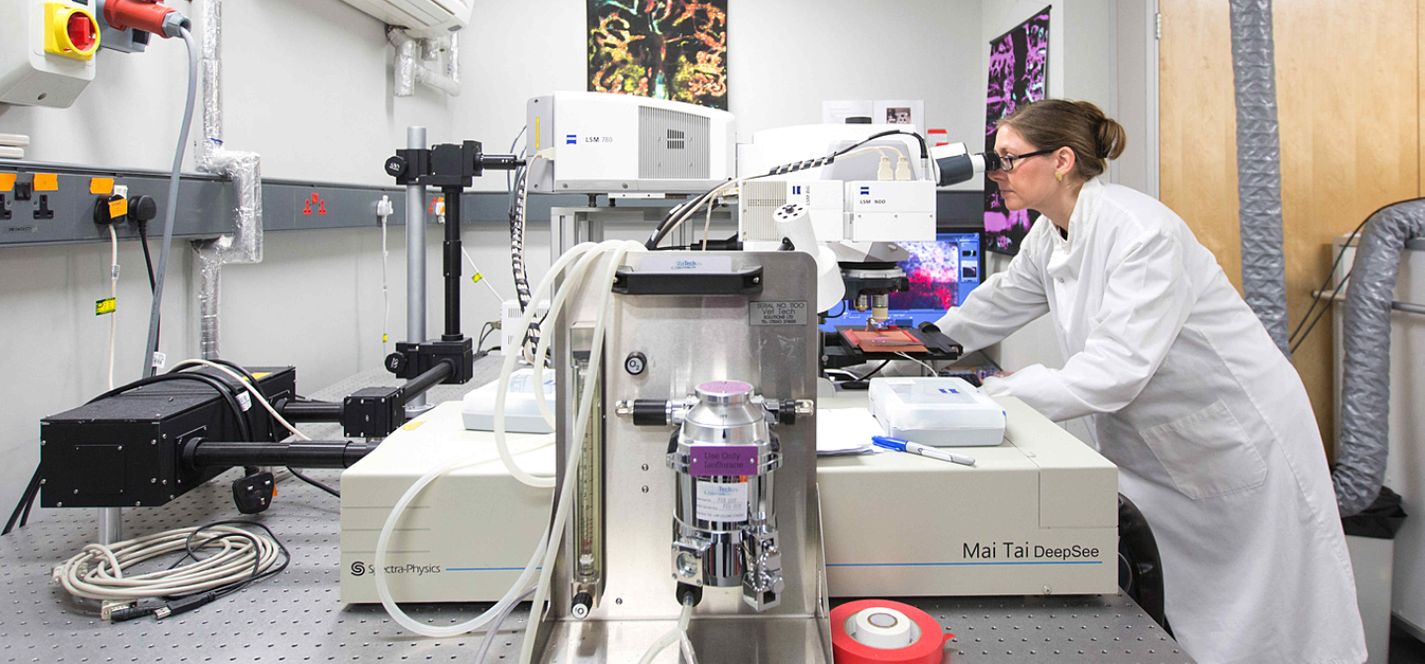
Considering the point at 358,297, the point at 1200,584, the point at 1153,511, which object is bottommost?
the point at 1200,584

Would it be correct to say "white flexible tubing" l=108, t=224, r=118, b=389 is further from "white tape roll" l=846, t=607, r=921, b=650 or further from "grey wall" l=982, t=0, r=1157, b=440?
"grey wall" l=982, t=0, r=1157, b=440

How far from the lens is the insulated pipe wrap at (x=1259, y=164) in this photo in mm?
1865

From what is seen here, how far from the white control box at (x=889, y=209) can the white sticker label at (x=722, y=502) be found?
92 centimetres

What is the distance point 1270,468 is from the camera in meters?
1.47

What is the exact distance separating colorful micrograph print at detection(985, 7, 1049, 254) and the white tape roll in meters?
2.11

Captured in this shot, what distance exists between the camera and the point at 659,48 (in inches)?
133

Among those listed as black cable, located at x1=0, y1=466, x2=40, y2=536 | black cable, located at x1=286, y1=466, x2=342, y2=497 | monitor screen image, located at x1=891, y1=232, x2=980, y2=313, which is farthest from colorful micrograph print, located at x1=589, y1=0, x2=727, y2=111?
black cable, located at x1=0, y1=466, x2=40, y2=536

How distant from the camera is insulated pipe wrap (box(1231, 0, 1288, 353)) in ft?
6.12

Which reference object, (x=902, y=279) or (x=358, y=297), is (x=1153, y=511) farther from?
(x=358, y=297)

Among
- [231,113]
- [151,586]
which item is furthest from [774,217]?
[231,113]

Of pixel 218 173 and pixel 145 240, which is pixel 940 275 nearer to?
pixel 218 173

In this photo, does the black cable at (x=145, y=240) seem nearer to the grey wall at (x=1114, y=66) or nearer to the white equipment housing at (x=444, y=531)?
the white equipment housing at (x=444, y=531)

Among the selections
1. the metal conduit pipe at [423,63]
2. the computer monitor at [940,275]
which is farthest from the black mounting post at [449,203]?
the computer monitor at [940,275]

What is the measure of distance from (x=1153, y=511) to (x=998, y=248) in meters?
1.75
